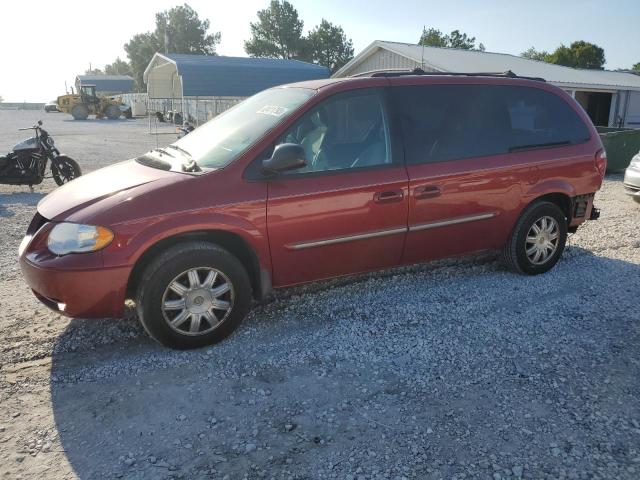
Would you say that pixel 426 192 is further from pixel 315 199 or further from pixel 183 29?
pixel 183 29

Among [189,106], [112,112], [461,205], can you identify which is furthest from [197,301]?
[112,112]

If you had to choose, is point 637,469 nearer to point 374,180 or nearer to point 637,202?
point 374,180

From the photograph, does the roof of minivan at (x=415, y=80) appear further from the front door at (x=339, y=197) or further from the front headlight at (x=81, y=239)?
the front headlight at (x=81, y=239)

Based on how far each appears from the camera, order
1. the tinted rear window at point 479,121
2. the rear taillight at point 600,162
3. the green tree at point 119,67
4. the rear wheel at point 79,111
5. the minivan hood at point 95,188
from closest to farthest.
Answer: the minivan hood at point 95,188, the tinted rear window at point 479,121, the rear taillight at point 600,162, the rear wheel at point 79,111, the green tree at point 119,67

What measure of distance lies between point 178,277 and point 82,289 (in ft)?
1.98

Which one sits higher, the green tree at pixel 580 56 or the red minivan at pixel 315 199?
the green tree at pixel 580 56

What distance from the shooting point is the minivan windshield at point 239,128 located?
12.5 ft

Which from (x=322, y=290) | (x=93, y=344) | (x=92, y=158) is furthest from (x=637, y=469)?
(x=92, y=158)

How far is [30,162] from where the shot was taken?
9.28 m

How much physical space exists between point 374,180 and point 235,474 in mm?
2356

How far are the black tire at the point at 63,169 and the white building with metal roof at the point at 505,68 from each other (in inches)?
543

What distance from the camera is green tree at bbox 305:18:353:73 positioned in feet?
244

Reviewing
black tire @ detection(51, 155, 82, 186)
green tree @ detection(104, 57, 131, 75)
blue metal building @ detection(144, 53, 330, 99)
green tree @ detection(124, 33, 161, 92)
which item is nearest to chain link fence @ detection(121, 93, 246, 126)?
blue metal building @ detection(144, 53, 330, 99)

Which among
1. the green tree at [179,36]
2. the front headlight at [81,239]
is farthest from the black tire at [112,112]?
the green tree at [179,36]
